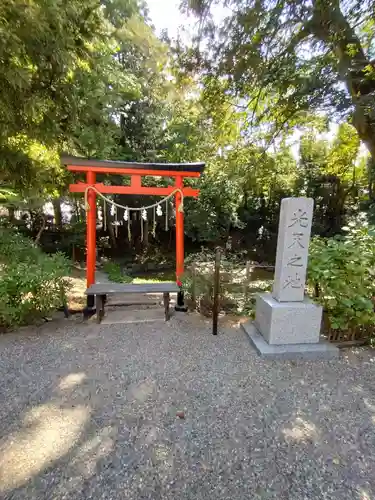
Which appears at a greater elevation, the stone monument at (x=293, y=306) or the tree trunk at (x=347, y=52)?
the tree trunk at (x=347, y=52)

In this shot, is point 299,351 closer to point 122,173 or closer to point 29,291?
point 29,291

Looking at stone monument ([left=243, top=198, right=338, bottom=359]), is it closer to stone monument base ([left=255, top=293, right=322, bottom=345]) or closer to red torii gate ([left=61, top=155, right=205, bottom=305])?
stone monument base ([left=255, top=293, right=322, bottom=345])

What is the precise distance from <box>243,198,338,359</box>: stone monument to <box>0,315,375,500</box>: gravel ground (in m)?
0.19

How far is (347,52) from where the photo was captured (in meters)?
4.28

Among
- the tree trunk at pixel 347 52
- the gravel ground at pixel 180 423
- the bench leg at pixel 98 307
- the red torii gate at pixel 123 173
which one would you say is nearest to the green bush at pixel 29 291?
the gravel ground at pixel 180 423

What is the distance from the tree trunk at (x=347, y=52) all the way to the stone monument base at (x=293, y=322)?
2.92 m

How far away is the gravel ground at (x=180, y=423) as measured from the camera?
158 centimetres

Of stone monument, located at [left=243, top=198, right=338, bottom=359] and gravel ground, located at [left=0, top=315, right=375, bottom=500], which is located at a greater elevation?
stone monument, located at [left=243, top=198, right=338, bottom=359]

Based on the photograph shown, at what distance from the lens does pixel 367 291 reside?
322 cm

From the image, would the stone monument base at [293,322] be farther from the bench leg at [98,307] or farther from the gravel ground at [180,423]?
the bench leg at [98,307]

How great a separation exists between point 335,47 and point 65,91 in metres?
4.39

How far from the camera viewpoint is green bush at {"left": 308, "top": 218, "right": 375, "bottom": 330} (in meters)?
Answer: 3.12

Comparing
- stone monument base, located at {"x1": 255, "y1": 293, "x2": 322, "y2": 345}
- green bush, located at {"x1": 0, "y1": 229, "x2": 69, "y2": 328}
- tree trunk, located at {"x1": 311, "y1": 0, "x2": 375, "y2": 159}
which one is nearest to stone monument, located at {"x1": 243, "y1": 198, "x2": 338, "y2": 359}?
stone monument base, located at {"x1": 255, "y1": 293, "x2": 322, "y2": 345}

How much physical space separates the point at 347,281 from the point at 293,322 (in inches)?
34.5
